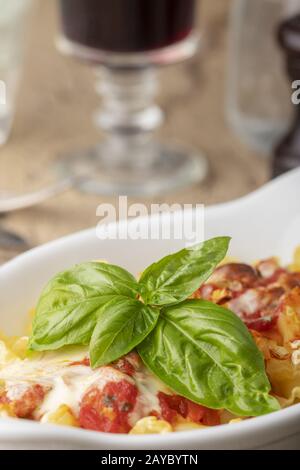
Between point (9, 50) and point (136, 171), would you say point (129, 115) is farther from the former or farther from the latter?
point (9, 50)

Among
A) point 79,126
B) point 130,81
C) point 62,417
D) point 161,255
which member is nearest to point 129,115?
point 130,81

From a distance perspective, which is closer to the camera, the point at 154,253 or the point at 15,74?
the point at 154,253

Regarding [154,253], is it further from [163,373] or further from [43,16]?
[43,16]

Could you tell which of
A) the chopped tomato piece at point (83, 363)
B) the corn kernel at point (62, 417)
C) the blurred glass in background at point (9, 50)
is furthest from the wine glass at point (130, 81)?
the corn kernel at point (62, 417)

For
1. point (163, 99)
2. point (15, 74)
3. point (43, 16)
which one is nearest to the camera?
point (15, 74)

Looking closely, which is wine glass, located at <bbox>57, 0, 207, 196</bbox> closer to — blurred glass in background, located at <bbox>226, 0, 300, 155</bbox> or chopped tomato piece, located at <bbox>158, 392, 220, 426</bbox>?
blurred glass in background, located at <bbox>226, 0, 300, 155</bbox>

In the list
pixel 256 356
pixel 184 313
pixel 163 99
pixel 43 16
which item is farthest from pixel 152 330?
pixel 43 16

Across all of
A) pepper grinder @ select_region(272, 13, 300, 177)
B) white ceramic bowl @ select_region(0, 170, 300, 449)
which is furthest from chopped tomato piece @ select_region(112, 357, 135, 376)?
pepper grinder @ select_region(272, 13, 300, 177)
